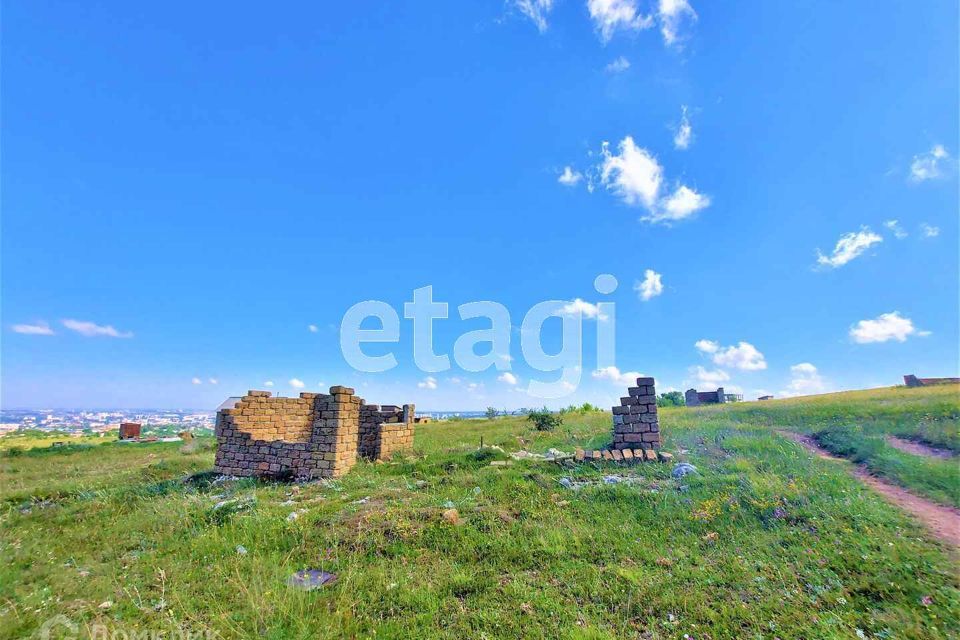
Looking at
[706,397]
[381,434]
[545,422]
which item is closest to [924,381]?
[706,397]

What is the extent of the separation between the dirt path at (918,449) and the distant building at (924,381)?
72.2 feet

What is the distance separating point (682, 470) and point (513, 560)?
4.61m

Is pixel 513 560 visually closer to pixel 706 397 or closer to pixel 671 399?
pixel 706 397

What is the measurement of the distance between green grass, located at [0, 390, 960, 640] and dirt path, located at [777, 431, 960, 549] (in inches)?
11.3

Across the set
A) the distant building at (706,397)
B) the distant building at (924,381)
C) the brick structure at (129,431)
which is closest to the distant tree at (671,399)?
the distant building at (706,397)

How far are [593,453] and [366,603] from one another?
6556 mm

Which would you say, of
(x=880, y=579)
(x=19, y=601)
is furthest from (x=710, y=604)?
(x=19, y=601)

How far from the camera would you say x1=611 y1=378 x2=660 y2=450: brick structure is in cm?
1018

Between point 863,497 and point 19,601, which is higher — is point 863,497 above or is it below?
above

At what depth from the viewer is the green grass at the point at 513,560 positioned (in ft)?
13.3

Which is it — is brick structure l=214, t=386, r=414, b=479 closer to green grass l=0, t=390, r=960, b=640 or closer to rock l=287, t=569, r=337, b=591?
green grass l=0, t=390, r=960, b=640

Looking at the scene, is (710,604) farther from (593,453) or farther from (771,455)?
(771,455)

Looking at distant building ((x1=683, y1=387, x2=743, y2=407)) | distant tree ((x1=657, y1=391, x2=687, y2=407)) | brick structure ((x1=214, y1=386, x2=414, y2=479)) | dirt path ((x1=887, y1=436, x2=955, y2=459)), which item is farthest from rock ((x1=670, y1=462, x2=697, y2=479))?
distant tree ((x1=657, y1=391, x2=687, y2=407))

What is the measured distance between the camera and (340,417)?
1095cm
